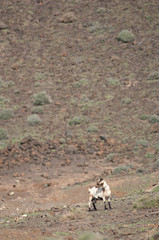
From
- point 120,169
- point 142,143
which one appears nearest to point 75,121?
point 142,143

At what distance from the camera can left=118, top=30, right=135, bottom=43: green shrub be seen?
142ft

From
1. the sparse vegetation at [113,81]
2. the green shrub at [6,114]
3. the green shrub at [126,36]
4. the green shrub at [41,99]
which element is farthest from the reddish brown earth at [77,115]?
the green shrub at [126,36]

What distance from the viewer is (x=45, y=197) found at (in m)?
19.4

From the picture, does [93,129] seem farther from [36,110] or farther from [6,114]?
[6,114]

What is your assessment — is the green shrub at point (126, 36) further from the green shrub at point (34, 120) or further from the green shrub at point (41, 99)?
the green shrub at point (34, 120)

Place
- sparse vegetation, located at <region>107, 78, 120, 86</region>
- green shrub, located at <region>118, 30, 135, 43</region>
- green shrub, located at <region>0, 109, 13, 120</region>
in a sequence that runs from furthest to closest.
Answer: green shrub, located at <region>118, 30, 135, 43</region> → sparse vegetation, located at <region>107, 78, 120, 86</region> → green shrub, located at <region>0, 109, 13, 120</region>

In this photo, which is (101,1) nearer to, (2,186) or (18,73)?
(18,73)

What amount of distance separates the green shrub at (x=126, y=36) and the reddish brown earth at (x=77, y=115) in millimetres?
673

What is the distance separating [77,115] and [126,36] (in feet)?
44.2

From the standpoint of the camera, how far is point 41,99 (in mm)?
35625

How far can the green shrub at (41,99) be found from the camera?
35.6 metres

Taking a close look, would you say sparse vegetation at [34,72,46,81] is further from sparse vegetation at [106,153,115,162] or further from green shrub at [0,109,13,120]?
sparse vegetation at [106,153,115,162]

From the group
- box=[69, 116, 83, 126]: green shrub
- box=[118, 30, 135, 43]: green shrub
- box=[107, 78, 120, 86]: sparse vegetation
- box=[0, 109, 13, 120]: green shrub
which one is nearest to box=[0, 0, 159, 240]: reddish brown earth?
box=[107, 78, 120, 86]: sparse vegetation

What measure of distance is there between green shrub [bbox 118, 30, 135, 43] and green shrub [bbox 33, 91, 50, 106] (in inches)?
479
